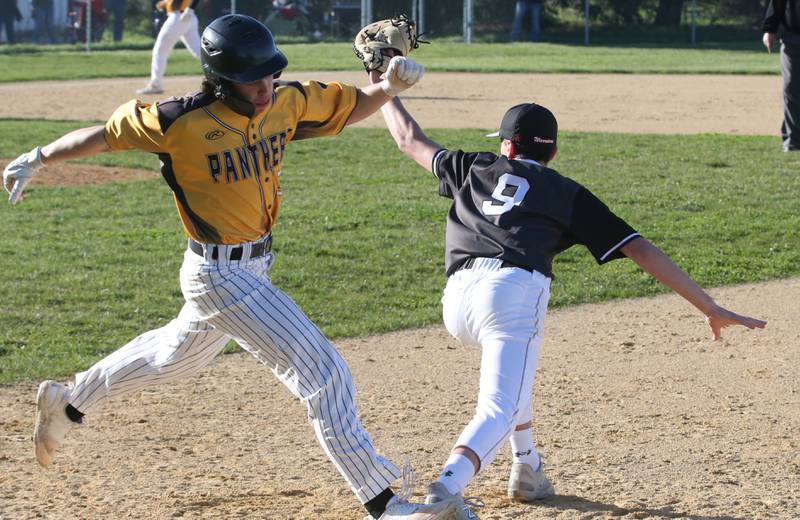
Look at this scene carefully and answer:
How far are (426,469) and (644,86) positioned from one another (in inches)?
610

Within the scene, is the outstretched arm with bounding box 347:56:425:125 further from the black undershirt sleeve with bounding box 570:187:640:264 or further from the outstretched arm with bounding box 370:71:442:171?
the black undershirt sleeve with bounding box 570:187:640:264

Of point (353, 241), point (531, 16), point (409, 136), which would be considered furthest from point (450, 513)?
point (531, 16)

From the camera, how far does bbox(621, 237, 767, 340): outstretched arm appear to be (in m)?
3.87

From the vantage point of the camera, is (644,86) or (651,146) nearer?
A: (651,146)

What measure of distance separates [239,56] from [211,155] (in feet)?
1.13

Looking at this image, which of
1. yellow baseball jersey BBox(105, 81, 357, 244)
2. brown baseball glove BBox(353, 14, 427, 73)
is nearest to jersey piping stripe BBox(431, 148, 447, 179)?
brown baseball glove BBox(353, 14, 427, 73)

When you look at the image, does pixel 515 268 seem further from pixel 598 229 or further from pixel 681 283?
pixel 681 283

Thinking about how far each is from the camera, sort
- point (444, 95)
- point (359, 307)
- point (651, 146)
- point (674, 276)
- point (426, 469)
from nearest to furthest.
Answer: point (674, 276)
point (426, 469)
point (359, 307)
point (651, 146)
point (444, 95)

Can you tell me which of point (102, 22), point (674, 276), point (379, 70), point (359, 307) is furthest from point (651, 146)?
point (102, 22)

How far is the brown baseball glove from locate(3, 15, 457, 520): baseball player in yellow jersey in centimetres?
46

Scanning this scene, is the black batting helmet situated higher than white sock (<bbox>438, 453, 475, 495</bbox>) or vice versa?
the black batting helmet

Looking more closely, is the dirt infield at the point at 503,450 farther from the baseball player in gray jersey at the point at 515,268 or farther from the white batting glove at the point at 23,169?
the white batting glove at the point at 23,169

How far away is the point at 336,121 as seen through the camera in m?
4.54

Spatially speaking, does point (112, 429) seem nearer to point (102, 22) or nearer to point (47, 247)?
point (47, 247)
